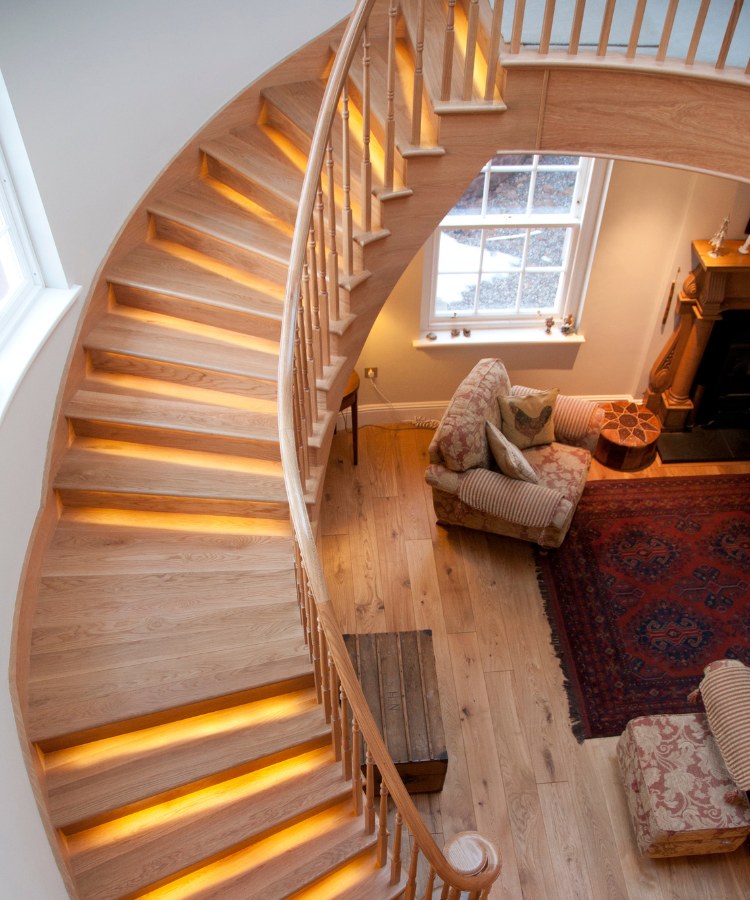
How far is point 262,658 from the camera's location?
10.6 ft

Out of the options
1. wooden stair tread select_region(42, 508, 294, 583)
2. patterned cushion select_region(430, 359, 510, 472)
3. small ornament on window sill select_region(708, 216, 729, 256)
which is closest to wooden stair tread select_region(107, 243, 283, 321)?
wooden stair tread select_region(42, 508, 294, 583)

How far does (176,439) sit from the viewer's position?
3.69 meters

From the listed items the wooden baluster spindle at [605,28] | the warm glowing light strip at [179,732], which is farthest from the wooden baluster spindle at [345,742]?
the wooden baluster spindle at [605,28]

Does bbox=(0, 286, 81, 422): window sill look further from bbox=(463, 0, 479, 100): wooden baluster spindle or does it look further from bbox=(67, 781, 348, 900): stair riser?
bbox=(463, 0, 479, 100): wooden baluster spindle

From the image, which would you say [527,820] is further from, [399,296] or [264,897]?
[399,296]

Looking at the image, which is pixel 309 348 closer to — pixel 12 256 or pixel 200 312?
pixel 200 312

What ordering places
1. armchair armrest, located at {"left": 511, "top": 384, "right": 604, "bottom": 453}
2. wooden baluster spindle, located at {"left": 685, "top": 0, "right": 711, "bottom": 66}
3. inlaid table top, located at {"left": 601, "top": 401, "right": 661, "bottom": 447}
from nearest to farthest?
wooden baluster spindle, located at {"left": 685, "top": 0, "right": 711, "bottom": 66}, armchair armrest, located at {"left": 511, "top": 384, "right": 604, "bottom": 453}, inlaid table top, located at {"left": 601, "top": 401, "right": 661, "bottom": 447}

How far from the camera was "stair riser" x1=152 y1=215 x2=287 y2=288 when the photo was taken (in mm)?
3932

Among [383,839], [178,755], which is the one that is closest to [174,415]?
[178,755]

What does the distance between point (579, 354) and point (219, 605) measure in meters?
3.55

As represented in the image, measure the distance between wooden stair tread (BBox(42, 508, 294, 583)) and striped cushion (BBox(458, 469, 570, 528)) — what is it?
158cm

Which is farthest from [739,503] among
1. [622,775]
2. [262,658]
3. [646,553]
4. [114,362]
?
[114,362]

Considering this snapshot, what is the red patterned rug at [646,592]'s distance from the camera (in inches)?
178

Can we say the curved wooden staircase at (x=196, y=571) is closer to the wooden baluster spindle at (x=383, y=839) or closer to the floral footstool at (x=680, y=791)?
the wooden baluster spindle at (x=383, y=839)
